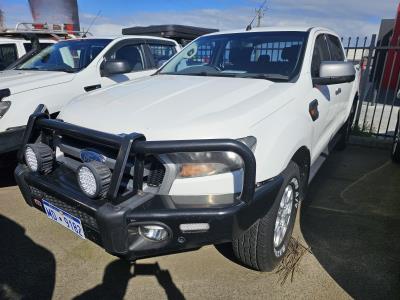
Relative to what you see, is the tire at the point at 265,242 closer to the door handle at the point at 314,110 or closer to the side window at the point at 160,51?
the door handle at the point at 314,110

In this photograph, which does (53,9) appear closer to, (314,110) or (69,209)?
(314,110)

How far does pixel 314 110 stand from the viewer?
10.1 feet

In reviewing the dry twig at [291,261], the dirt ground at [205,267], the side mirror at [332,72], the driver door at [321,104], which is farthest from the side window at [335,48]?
the dry twig at [291,261]

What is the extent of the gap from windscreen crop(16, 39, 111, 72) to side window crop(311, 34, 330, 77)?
319cm

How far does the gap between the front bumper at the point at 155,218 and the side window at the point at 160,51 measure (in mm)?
4449

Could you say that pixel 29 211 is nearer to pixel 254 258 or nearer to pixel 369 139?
pixel 254 258

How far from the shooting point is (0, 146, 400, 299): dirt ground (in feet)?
8.38

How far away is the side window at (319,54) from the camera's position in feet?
10.7

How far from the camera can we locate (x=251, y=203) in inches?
81.1

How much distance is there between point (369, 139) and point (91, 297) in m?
5.49

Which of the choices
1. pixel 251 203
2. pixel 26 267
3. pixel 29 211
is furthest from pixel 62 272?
pixel 251 203

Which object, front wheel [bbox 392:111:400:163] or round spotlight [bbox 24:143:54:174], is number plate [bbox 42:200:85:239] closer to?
round spotlight [bbox 24:143:54:174]

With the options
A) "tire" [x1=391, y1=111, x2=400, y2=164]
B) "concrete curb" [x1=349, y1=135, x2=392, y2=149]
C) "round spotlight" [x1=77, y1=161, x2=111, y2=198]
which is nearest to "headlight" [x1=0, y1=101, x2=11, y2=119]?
"round spotlight" [x1=77, y1=161, x2=111, y2=198]

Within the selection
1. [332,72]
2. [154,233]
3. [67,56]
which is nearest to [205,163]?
[154,233]
